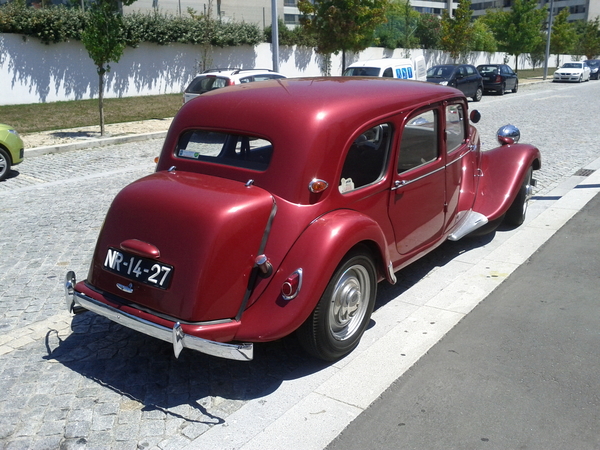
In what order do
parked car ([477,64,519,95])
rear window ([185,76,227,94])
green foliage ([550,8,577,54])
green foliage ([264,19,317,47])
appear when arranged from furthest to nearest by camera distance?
green foliage ([550,8,577,54]) → green foliage ([264,19,317,47]) → parked car ([477,64,519,95]) → rear window ([185,76,227,94])

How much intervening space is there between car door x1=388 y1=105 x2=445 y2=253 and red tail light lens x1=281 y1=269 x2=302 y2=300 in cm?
119

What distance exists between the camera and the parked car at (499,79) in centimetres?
2789

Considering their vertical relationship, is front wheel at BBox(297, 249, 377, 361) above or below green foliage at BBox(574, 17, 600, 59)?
below

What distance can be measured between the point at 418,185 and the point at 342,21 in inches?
840

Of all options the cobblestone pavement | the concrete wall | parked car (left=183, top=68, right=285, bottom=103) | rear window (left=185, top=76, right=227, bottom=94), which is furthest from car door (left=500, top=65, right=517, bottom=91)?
the cobblestone pavement

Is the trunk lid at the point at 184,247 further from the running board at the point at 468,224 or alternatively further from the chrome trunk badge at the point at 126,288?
the running board at the point at 468,224

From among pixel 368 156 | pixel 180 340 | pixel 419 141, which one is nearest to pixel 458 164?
pixel 419 141

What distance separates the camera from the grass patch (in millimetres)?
16859

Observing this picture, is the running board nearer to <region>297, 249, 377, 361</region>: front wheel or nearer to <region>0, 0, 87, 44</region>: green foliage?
<region>297, 249, 377, 361</region>: front wheel

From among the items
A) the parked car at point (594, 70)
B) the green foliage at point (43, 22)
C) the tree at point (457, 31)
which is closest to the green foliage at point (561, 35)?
the parked car at point (594, 70)

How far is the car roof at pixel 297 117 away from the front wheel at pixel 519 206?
235 centimetres

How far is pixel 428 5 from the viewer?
9631 cm

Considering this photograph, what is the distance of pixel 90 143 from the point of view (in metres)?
13.8

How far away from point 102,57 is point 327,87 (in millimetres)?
11425
